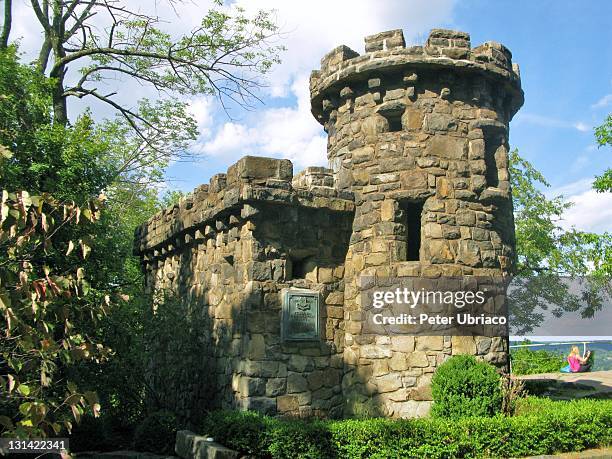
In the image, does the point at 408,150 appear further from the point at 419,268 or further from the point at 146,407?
the point at 146,407

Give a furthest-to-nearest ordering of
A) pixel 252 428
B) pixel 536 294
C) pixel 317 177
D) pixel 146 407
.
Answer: pixel 536 294, pixel 146 407, pixel 317 177, pixel 252 428

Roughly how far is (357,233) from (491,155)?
2.60m

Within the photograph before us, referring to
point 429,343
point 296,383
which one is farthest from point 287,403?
point 429,343

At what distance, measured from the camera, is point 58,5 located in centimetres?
1417

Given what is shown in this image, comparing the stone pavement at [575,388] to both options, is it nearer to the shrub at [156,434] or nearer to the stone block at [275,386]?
the stone block at [275,386]

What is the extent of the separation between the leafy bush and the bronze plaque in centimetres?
1005

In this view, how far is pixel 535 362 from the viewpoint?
17.1 meters

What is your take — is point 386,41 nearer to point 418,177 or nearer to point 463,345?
point 418,177

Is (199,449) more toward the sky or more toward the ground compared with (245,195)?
more toward the ground

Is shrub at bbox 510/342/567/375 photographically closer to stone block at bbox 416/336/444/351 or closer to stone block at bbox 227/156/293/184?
stone block at bbox 416/336/444/351

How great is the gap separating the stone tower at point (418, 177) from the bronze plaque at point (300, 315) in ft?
2.08

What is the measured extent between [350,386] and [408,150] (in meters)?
3.60

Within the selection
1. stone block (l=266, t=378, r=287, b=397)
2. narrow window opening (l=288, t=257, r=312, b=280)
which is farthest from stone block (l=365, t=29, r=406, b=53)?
stone block (l=266, t=378, r=287, b=397)

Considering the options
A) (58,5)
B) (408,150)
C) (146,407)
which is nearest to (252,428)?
(146,407)
